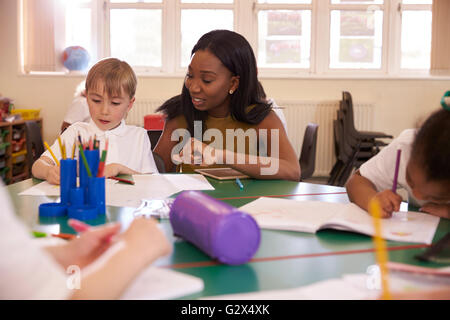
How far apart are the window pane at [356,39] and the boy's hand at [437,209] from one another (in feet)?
14.7

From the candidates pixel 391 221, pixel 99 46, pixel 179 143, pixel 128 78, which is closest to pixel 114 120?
pixel 128 78

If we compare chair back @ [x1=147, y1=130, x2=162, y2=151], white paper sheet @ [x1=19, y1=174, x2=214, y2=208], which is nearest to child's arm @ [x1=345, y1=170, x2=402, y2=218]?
white paper sheet @ [x1=19, y1=174, x2=214, y2=208]

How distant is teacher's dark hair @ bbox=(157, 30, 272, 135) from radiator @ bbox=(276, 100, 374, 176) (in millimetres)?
3279

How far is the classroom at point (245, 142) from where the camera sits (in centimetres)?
79

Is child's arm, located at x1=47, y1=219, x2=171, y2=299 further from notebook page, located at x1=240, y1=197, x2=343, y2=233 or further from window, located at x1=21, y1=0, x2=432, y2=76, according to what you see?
window, located at x1=21, y1=0, x2=432, y2=76

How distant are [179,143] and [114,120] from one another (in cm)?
33

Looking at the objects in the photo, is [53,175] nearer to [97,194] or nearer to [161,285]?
[97,194]

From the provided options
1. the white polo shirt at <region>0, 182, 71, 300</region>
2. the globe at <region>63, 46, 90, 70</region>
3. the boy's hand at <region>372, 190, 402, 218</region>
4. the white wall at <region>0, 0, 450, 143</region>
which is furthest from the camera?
the white wall at <region>0, 0, 450, 143</region>

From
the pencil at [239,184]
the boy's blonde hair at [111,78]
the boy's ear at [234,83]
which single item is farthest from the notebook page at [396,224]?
the boy's blonde hair at [111,78]

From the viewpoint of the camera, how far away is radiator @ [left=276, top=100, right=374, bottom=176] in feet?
17.8

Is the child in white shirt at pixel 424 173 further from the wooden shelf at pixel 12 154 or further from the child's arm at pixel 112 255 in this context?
the wooden shelf at pixel 12 154
